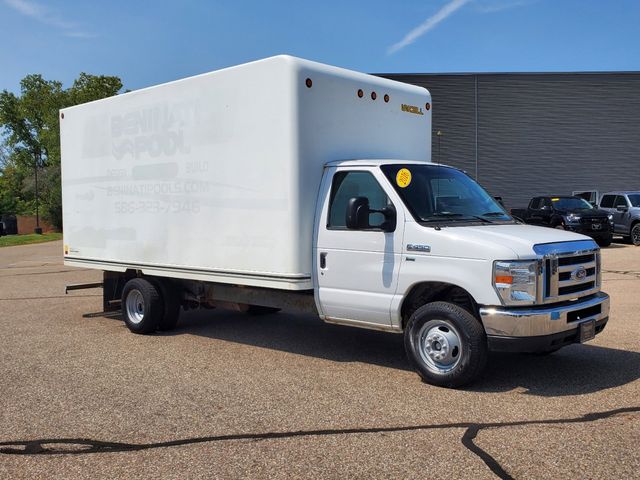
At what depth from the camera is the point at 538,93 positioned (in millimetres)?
35344

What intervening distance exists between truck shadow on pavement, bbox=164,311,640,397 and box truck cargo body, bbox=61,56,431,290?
1.19m

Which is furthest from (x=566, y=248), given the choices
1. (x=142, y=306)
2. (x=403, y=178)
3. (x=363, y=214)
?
(x=142, y=306)

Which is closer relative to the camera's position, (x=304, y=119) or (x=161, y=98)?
(x=304, y=119)

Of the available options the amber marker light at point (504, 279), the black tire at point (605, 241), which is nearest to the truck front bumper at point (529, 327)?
the amber marker light at point (504, 279)

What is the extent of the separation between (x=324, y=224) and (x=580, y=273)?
101 inches

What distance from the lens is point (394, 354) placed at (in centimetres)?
725

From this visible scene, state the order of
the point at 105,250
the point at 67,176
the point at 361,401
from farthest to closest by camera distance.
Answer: the point at 67,176, the point at 105,250, the point at 361,401

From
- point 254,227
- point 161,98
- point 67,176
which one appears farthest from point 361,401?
point 67,176

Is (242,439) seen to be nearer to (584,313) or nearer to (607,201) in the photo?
(584,313)

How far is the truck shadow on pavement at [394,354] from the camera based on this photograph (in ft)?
19.4

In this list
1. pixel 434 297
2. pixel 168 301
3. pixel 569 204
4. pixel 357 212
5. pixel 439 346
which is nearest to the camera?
pixel 439 346

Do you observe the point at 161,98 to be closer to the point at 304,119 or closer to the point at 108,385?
the point at 304,119

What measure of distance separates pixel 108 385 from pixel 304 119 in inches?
132

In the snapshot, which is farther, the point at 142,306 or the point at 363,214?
the point at 142,306
